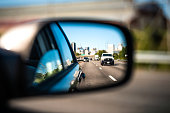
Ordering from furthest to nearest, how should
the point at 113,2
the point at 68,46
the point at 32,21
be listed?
the point at 113,2, the point at 68,46, the point at 32,21

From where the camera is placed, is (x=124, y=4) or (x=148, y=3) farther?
(x=124, y=4)

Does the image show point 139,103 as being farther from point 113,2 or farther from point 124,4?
point 113,2

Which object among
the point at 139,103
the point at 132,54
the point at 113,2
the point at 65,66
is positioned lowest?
the point at 139,103

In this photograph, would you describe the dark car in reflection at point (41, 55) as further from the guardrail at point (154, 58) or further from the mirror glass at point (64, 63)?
the guardrail at point (154, 58)

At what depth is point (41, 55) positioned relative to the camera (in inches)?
63.3

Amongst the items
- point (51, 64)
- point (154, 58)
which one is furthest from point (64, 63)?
point (154, 58)

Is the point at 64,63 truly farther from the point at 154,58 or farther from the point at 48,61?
the point at 154,58

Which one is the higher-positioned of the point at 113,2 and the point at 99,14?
the point at 113,2

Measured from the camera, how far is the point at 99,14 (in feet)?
132

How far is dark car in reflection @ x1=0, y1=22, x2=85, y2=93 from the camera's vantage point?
3.35 feet

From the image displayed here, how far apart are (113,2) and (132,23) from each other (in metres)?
11.2

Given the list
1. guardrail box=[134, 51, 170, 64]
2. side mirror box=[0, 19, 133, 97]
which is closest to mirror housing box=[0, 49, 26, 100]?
side mirror box=[0, 19, 133, 97]

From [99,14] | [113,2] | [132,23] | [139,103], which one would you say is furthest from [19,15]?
[139,103]

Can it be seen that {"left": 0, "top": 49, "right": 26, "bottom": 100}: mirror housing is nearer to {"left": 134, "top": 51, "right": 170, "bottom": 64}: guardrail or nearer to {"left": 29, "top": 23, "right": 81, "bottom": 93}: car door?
{"left": 29, "top": 23, "right": 81, "bottom": 93}: car door
